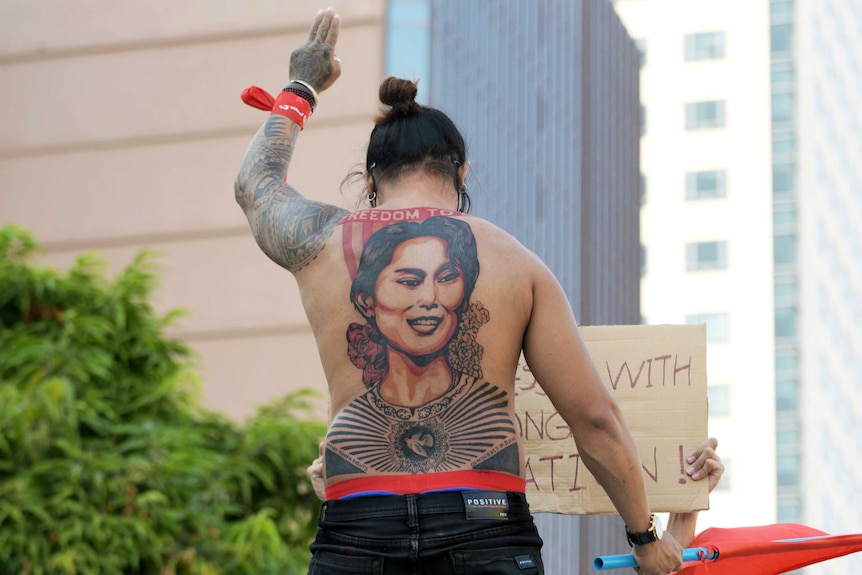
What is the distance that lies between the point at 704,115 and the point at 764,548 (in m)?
61.4

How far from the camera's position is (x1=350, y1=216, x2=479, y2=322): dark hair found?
9.95 ft

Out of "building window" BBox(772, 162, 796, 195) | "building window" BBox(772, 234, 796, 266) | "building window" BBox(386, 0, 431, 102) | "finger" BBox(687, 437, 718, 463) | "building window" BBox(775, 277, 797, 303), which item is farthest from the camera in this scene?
"building window" BBox(772, 162, 796, 195)

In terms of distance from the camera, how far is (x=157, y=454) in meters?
7.13

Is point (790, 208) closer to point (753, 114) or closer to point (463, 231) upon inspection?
point (753, 114)

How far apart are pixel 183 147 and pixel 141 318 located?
2723 millimetres

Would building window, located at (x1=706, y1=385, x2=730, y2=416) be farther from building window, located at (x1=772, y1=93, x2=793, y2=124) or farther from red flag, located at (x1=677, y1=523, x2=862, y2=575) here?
red flag, located at (x1=677, y1=523, x2=862, y2=575)

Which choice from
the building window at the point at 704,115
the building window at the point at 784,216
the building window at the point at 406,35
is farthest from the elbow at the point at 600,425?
the building window at the point at 784,216

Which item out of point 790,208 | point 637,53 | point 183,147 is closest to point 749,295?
point 790,208

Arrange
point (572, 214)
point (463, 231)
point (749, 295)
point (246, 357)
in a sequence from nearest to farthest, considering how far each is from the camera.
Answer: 1. point (463, 231)
2. point (572, 214)
3. point (246, 357)
4. point (749, 295)

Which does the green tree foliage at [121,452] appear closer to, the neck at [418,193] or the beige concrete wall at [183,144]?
the beige concrete wall at [183,144]

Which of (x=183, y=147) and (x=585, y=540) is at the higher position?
(x=183, y=147)

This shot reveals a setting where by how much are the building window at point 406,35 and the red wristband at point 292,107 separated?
537 centimetres

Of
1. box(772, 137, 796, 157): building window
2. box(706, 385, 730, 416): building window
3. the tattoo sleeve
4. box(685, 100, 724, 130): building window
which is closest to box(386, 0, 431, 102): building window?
the tattoo sleeve

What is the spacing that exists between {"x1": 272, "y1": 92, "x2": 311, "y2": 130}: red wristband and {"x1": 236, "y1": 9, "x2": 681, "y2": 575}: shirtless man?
0.83 feet
